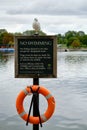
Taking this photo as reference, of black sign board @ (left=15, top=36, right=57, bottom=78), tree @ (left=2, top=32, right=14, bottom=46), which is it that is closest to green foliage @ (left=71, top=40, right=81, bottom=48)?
tree @ (left=2, top=32, right=14, bottom=46)

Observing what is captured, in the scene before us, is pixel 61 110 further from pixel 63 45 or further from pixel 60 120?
pixel 63 45

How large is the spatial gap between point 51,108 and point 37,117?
364 millimetres

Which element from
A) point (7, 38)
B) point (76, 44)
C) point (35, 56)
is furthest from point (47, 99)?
point (76, 44)

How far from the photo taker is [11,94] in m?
20.1

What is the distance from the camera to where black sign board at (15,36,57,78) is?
8.13 metres

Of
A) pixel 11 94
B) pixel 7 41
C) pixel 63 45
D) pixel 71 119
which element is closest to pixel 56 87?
pixel 11 94

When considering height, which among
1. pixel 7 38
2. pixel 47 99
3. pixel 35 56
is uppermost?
pixel 7 38

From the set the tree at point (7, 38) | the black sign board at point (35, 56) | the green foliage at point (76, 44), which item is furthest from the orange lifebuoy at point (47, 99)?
the green foliage at point (76, 44)

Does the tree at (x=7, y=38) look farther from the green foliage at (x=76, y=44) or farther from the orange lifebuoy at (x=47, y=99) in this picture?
A: the orange lifebuoy at (x=47, y=99)

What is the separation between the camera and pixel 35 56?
815cm

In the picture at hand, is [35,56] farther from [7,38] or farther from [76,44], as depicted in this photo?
[76,44]

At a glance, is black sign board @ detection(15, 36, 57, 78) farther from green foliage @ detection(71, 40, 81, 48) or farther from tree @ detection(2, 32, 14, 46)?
green foliage @ detection(71, 40, 81, 48)

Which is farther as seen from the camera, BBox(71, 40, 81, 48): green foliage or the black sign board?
BBox(71, 40, 81, 48): green foliage

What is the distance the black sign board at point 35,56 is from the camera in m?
8.13
